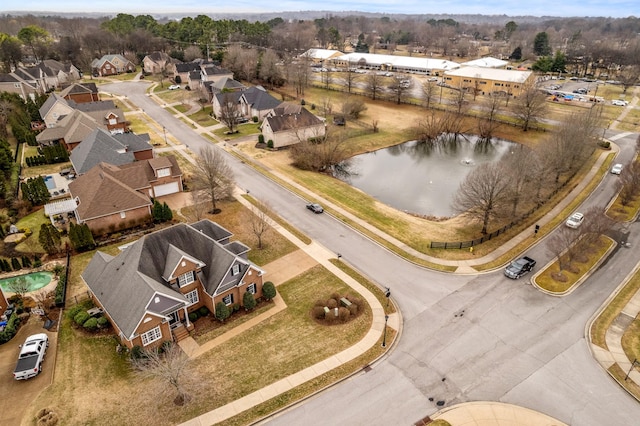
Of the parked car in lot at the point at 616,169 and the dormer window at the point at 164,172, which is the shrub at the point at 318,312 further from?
the parked car in lot at the point at 616,169

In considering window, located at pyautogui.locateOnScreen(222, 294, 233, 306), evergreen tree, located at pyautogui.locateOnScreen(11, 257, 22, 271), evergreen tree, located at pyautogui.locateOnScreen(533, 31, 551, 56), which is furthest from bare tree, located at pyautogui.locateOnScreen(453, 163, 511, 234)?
evergreen tree, located at pyautogui.locateOnScreen(533, 31, 551, 56)

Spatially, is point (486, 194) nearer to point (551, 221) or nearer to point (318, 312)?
point (551, 221)

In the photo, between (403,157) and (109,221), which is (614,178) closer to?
(403,157)

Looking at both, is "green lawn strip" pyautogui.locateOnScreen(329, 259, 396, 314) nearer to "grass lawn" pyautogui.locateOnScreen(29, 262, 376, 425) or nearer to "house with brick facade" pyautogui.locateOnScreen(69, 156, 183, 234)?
"grass lawn" pyautogui.locateOnScreen(29, 262, 376, 425)

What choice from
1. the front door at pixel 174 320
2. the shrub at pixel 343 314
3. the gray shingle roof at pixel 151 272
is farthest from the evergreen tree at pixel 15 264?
the shrub at pixel 343 314

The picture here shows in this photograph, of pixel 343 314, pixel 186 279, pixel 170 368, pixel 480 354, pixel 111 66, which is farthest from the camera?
pixel 111 66

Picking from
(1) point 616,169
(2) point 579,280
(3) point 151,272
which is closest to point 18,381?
(3) point 151,272
